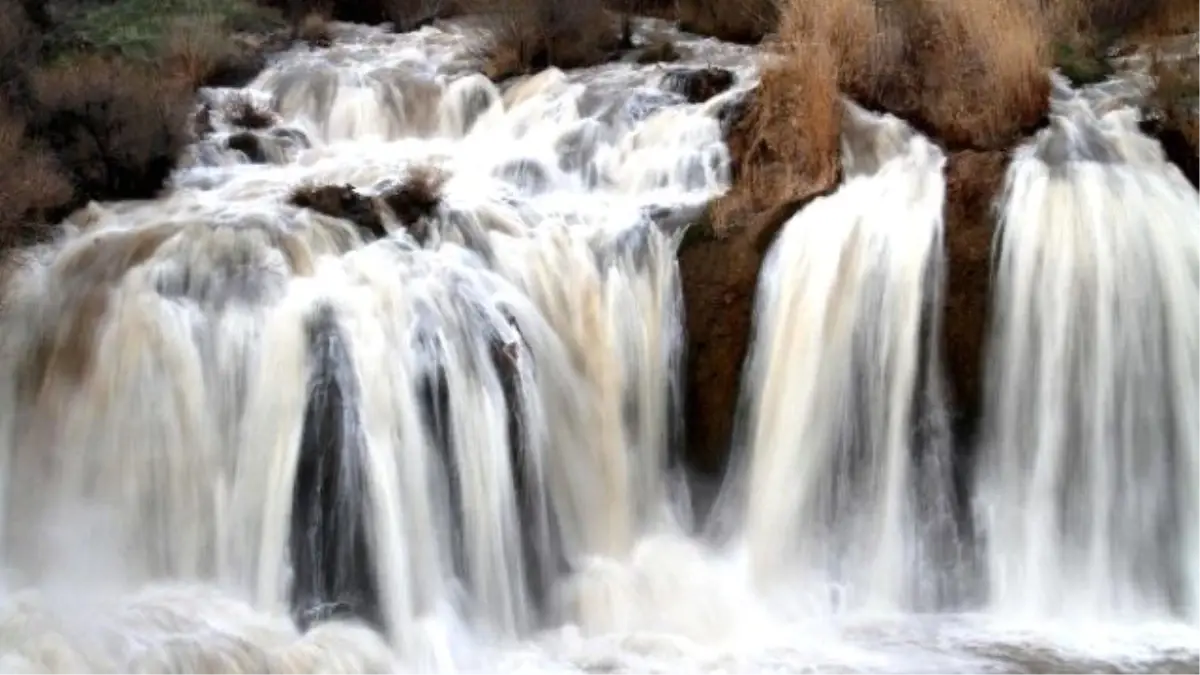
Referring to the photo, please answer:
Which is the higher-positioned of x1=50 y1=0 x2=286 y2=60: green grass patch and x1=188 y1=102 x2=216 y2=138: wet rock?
x1=50 y1=0 x2=286 y2=60: green grass patch

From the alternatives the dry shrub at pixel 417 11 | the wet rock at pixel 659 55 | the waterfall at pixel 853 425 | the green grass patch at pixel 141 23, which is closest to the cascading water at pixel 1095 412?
the waterfall at pixel 853 425

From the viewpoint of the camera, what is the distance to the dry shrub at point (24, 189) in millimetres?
7848

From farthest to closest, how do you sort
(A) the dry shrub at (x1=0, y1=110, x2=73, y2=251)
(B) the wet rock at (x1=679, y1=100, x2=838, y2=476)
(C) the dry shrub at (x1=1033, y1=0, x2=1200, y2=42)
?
(C) the dry shrub at (x1=1033, y1=0, x2=1200, y2=42) < (A) the dry shrub at (x1=0, y1=110, x2=73, y2=251) < (B) the wet rock at (x1=679, y1=100, x2=838, y2=476)

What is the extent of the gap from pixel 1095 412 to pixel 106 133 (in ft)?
20.7

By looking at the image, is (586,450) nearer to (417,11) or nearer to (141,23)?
(141,23)

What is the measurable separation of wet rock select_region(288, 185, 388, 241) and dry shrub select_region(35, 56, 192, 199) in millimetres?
1198

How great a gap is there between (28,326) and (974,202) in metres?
5.25

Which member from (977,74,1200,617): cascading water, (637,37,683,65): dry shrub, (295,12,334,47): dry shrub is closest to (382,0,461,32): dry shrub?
(295,12,334,47): dry shrub

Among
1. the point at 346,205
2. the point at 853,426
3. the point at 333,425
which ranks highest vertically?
the point at 346,205

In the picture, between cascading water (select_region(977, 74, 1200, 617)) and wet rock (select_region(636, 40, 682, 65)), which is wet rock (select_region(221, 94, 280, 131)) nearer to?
wet rock (select_region(636, 40, 682, 65))

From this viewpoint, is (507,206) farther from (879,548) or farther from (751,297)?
(879,548)

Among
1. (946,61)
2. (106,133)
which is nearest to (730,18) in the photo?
(946,61)

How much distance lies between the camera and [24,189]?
805 centimetres

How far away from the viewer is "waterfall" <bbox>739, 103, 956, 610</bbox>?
289 inches
